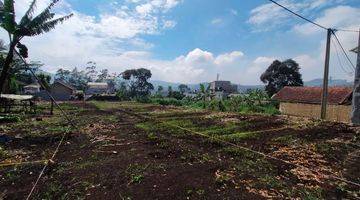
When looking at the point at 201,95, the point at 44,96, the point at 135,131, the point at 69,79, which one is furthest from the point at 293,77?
the point at 69,79

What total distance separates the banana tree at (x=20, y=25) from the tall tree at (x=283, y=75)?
146 ft

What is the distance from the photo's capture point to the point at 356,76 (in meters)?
13.4

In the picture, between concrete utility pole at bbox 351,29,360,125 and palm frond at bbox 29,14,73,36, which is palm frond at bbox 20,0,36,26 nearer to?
palm frond at bbox 29,14,73,36

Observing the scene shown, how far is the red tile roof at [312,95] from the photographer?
30234 millimetres

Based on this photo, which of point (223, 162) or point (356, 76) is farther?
point (356, 76)

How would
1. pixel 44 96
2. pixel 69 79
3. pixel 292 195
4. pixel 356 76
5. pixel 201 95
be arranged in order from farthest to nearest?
pixel 69 79
pixel 44 96
pixel 201 95
pixel 356 76
pixel 292 195

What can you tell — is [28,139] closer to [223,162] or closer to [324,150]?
[223,162]

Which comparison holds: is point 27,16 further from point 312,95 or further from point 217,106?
point 312,95

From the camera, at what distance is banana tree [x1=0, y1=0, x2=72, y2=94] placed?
582 inches

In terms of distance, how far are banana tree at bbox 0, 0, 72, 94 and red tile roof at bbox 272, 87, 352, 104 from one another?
2487cm

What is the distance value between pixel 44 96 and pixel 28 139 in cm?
4302

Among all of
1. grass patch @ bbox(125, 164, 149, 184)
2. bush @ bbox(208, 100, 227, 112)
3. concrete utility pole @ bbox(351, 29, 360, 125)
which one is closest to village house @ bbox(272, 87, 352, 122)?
bush @ bbox(208, 100, 227, 112)

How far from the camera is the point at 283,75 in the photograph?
5509 cm

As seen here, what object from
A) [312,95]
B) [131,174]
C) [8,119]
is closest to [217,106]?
[312,95]
